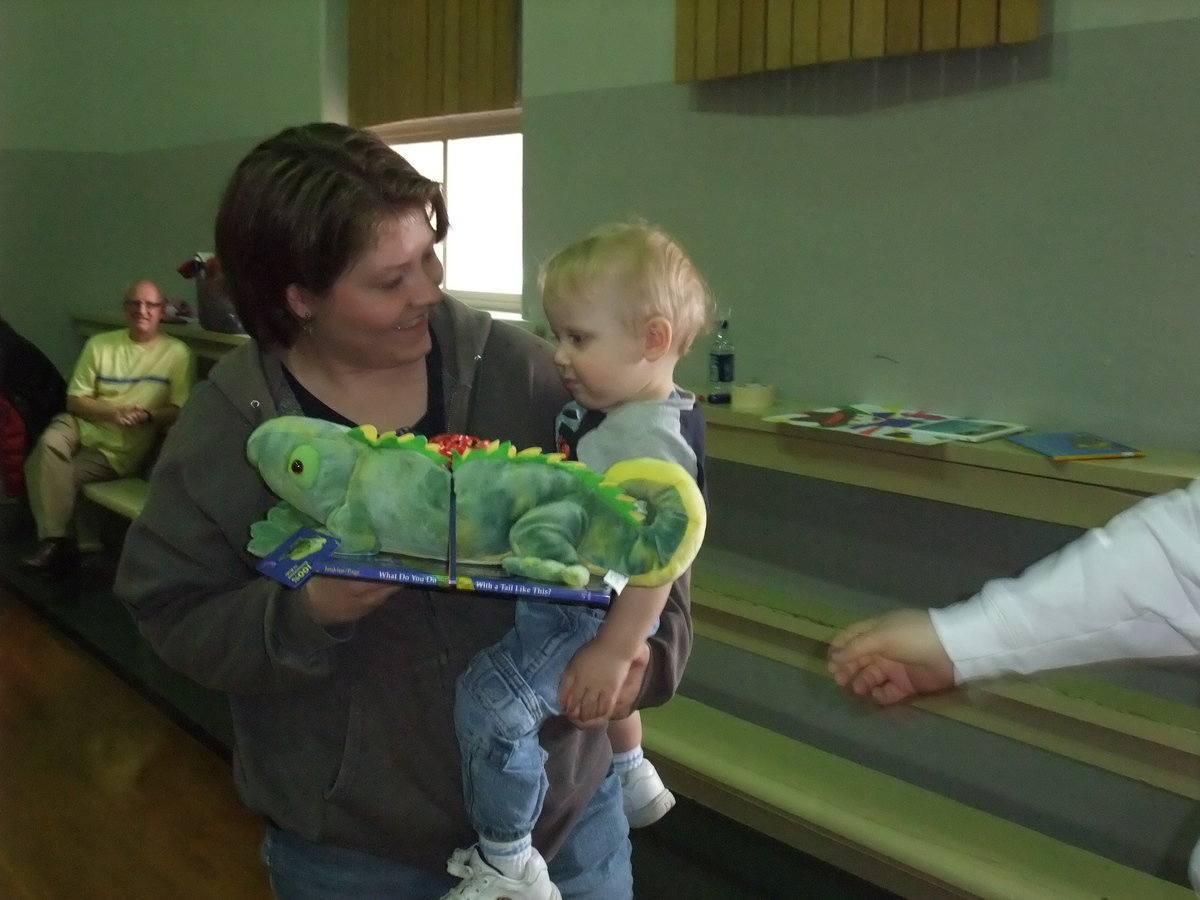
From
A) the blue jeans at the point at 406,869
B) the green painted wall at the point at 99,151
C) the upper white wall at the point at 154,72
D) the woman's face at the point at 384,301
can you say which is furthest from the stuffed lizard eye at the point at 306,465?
the green painted wall at the point at 99,151

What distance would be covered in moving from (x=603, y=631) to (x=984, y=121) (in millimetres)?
1509

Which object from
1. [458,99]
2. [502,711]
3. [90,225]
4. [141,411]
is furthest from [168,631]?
[90,225]

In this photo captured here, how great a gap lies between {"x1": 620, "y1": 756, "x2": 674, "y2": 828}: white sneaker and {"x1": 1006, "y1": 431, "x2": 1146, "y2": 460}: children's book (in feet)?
2.95

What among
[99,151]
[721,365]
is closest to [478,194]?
[721,365]

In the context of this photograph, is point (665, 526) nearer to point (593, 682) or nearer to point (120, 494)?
point (593, 682)

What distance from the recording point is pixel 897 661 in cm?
110

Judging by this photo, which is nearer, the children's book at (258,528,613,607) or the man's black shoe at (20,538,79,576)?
the children's book at (258,528,613,607)

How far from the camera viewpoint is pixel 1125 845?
210 centimetres

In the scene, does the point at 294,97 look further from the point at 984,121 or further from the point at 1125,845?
the point at 1125,845

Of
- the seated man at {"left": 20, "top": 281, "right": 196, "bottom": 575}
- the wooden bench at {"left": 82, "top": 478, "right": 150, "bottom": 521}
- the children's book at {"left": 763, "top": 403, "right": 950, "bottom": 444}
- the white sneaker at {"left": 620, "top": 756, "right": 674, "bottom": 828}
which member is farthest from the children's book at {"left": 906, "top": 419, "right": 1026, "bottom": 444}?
the seated man at {"left": 20, "top": 281, "right": 196, "bottom": 575}

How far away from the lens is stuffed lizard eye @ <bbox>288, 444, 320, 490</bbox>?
0.97 metres

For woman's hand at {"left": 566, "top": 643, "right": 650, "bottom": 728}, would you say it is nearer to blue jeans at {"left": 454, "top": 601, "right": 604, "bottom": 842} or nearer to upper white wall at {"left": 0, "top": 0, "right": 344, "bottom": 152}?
blue jeans at {"left": 454, "top": 601, "right": 604, "bottom": 842}

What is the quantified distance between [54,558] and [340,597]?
3.92m

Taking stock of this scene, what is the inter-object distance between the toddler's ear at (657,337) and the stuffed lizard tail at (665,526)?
0.57ft
